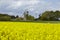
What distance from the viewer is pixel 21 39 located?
6547mm

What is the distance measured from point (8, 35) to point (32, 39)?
0.91m

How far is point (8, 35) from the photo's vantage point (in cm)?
704

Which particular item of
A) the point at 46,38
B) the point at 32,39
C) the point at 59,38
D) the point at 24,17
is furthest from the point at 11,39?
the point at 24,17

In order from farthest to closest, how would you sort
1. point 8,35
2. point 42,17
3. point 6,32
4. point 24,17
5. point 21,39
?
1. point 24,17
2. point 42,17
3. point 6,32
4. point 8,35
5. point 21,39

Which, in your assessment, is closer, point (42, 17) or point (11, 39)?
point (11, 39)

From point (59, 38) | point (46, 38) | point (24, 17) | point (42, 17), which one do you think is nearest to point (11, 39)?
point (46, 38)

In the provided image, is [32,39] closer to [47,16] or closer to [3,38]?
[3,38]

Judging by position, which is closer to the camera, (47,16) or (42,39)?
(42,39)

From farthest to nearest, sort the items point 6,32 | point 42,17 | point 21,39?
1. point 42,17
2. point 6,32
3. point 21,39

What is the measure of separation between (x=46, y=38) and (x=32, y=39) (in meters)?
0.59

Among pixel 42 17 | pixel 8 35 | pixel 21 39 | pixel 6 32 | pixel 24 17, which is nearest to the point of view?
pixel 21 39

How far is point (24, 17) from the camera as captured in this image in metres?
80.8

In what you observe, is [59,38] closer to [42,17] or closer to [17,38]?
[17,38]

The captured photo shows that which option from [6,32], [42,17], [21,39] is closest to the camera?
[21,39]
